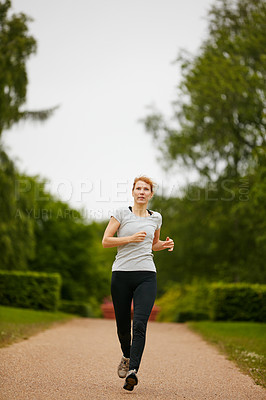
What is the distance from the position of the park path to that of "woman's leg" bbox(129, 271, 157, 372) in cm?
37

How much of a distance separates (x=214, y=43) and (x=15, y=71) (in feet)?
29.3

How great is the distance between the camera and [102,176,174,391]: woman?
5.15 meters

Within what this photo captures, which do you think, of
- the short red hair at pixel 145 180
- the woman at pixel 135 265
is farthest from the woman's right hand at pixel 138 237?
the short red hair at pixel 145 180

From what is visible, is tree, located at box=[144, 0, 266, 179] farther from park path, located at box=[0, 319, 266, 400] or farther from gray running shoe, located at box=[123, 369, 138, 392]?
gray running shoe, located at box=[123, 369, 138, 392]

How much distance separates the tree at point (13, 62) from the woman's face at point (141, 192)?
50.2ft

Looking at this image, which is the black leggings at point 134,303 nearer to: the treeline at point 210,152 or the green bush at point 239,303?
the treeline at point 210,152

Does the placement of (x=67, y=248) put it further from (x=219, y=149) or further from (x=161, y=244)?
(x=161, y=244)

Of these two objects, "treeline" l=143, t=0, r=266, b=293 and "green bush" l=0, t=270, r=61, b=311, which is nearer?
"treeline" l=143, t=0, r=266, b=293

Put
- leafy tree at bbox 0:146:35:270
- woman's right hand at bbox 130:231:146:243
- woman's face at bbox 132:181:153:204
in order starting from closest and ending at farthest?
1. woman's right hand at bbox 130:231:146:243
2. woman's face at bbox 132:181:153:204
3. leafy tree at bbox 0:146:35:270

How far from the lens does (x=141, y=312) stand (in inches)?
201

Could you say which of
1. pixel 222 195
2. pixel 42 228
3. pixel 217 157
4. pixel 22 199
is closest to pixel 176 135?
pixel 217 157

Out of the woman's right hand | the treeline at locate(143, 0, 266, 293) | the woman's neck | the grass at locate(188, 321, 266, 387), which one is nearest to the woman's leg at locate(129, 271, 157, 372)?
the woman's right hand

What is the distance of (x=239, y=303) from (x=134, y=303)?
16.3m

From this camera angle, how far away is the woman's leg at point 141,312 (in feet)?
16.5
